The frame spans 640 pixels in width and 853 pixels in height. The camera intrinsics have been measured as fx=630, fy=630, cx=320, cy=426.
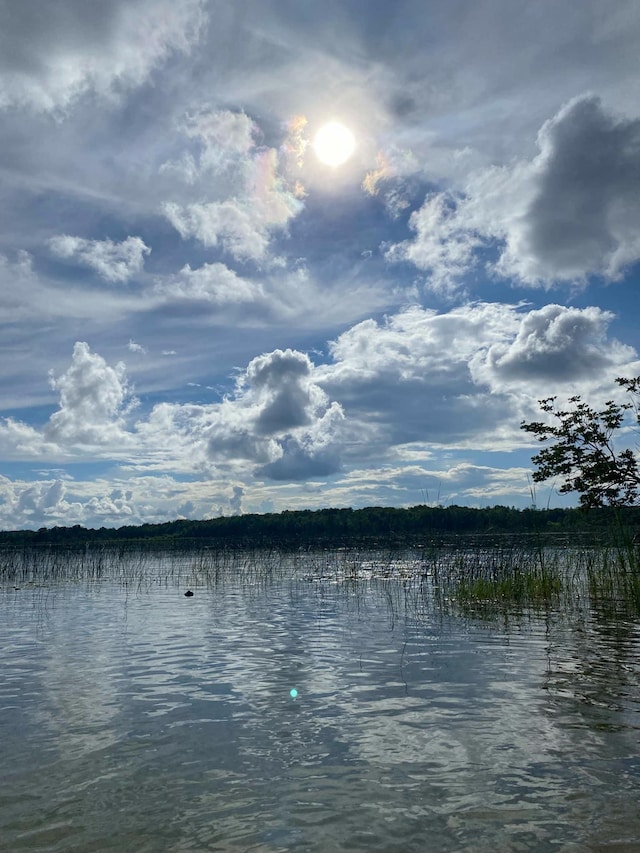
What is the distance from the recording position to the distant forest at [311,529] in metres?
88.6

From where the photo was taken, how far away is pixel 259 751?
8312mm

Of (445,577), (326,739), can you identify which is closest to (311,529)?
(445,577)

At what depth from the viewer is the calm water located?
6094 millimetres

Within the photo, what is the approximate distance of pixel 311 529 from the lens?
11262 cm

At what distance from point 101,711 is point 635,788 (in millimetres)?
7855

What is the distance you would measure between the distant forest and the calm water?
66322 millimetres

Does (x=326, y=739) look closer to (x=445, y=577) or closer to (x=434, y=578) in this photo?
(x=434, y=578)

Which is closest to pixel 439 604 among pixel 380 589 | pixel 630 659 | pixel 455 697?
pixel 380 589

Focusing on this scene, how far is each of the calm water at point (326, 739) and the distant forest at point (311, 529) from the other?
218 feet

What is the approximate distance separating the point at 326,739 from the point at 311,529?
105 metres

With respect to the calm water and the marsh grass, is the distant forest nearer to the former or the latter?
the marsh grass

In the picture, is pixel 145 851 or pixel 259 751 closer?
pixel 145 851

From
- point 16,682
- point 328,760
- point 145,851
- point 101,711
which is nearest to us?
point 145,851

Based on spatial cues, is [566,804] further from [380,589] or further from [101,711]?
[380,589]
